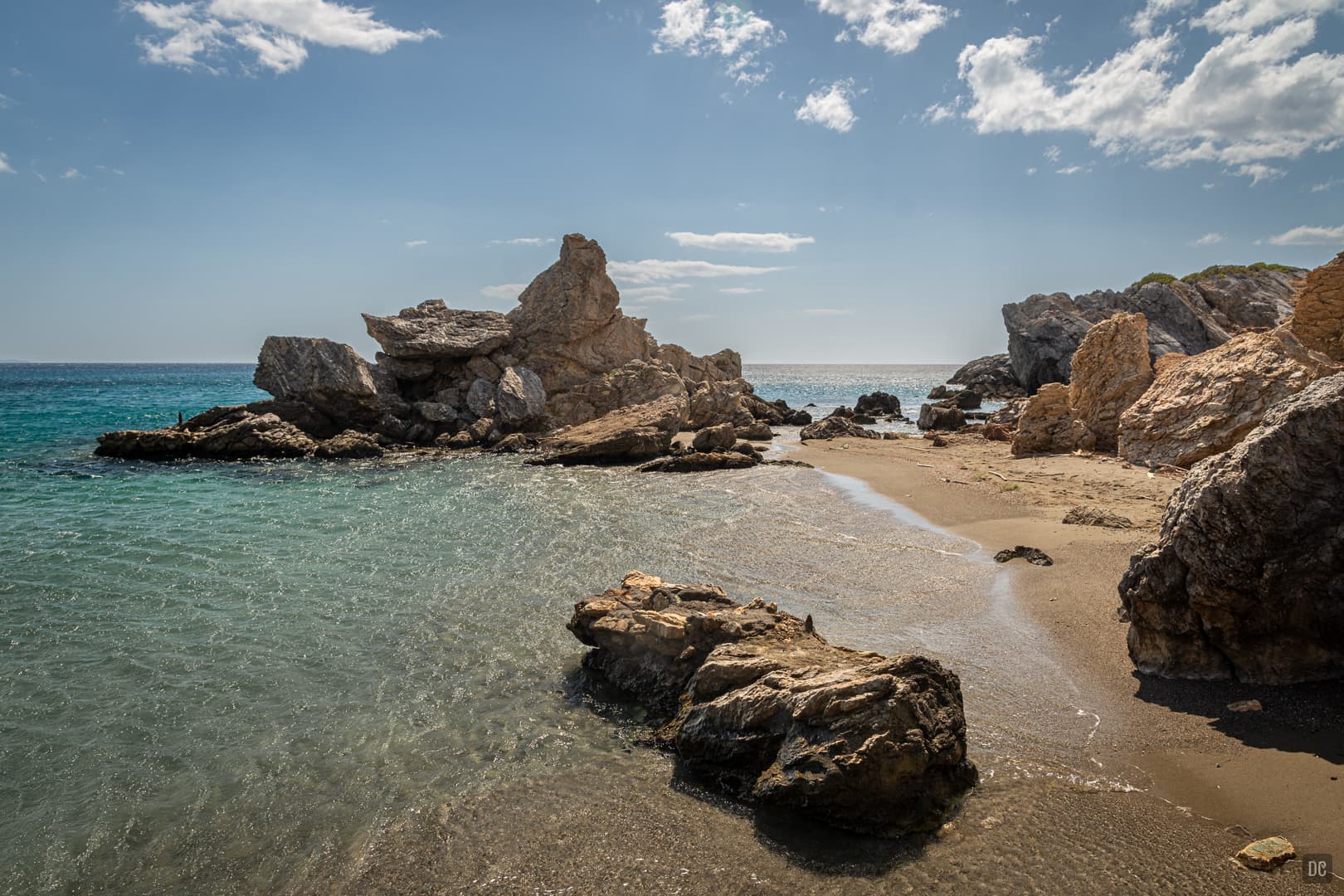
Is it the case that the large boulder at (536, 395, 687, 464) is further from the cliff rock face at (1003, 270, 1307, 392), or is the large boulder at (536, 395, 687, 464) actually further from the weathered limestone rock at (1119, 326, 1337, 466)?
the cliff rock face at (1003, 270, 1307, 392)

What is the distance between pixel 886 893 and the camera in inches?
194

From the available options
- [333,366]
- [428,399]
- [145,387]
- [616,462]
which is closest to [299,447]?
[333,366]

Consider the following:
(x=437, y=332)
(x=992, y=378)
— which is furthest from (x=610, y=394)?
(x=992, y=378)

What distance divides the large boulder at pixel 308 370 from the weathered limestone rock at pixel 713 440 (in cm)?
1587

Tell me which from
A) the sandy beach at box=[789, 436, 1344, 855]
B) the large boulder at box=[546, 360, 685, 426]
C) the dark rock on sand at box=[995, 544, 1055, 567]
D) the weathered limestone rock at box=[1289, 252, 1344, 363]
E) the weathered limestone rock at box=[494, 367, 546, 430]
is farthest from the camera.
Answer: the large boulder at box=[546, 360, 685, 426]

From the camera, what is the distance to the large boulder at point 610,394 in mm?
38906

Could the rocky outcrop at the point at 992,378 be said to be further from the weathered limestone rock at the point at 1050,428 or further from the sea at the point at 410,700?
the sea at the point at 410,700

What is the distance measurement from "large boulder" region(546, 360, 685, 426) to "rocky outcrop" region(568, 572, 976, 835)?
31238 mm

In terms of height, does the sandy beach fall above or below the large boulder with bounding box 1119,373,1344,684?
below

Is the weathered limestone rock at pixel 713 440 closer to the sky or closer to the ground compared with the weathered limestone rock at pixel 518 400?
closer to the ground

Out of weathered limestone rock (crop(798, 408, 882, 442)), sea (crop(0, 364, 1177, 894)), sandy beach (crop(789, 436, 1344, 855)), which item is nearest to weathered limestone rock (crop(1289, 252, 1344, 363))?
sandy beach (crop(789, 436, 1344, 855))

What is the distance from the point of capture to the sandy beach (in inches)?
216

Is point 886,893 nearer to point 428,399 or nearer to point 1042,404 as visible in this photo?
point 1042,404

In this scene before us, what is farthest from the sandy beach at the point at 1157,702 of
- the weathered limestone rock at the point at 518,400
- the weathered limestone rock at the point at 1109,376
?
the weathered limestone rock at the point at 518,400
